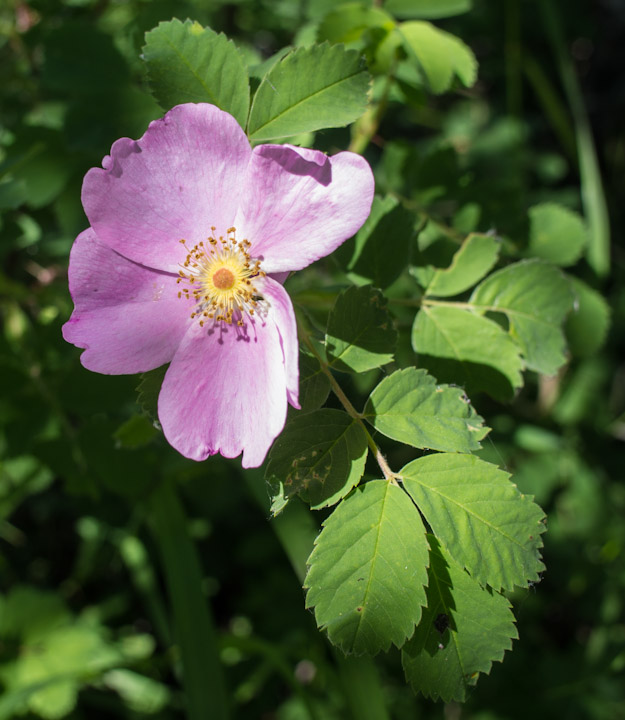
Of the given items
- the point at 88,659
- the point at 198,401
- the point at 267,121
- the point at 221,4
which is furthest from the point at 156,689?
the point at 221,4

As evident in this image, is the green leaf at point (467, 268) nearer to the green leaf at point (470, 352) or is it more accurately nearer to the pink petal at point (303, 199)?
the green leaf at point (470, 352)

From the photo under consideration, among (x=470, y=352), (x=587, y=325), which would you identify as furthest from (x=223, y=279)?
(x=587, y=325)

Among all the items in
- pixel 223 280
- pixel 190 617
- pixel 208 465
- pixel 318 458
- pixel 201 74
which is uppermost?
pixel 201 74

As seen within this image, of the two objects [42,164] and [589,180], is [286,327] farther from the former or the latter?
[589,180]

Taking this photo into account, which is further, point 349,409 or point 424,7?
point 424,7

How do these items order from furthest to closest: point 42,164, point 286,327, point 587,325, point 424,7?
point 587,325, point 42,164, point 424,7, point 286,327
